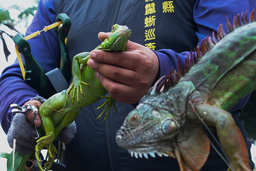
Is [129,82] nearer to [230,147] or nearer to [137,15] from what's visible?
[230,147]

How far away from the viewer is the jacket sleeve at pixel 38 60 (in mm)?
1686

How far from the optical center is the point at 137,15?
1.73m

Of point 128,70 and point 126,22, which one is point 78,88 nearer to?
point 128,70

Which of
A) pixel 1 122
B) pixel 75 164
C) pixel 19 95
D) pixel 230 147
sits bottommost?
pixel 75 164

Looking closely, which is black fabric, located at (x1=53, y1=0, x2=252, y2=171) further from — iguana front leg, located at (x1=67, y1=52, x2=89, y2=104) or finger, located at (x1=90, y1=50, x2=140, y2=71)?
finger, located at (x1=90, y1=50, x2=140, y2=71)

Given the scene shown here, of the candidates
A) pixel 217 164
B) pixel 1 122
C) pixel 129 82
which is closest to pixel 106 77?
pixel 129 82

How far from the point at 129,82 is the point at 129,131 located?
0.77 feet

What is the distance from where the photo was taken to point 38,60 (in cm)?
187

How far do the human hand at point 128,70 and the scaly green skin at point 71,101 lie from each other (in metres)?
0.07

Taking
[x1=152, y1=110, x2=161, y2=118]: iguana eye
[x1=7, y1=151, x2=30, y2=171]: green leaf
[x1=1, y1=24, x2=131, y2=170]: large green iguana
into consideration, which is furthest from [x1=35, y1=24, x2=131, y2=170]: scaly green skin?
[x1=152, y1=110, x2=161, y2=118]: iguana eye

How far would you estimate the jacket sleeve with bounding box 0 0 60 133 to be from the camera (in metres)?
1.69

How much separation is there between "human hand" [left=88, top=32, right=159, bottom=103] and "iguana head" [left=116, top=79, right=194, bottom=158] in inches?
7.6

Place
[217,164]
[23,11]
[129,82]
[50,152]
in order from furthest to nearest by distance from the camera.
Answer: [23,11] < [217,164] < [50,152] < [129,82]

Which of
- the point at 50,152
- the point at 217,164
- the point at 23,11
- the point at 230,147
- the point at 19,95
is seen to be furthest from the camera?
the point at 23,11
